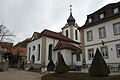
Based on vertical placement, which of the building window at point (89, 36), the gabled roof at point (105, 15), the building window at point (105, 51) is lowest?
the building window at point (105, 51)

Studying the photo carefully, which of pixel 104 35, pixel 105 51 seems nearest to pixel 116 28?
pixel 104 35

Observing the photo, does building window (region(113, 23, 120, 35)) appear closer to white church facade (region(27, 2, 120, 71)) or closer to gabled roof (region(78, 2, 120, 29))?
white church facade (region(27, 2, 120, 71))

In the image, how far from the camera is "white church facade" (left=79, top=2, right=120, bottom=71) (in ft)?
65.6

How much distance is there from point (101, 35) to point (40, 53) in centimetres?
1537

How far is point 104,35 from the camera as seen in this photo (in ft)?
71.5

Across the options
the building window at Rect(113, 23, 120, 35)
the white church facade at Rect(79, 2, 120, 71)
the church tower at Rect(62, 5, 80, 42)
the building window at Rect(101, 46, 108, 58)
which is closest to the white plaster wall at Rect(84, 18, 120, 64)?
the white church facade at Rect(79, 2, 120, 71)

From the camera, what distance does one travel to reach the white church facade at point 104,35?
19984mm

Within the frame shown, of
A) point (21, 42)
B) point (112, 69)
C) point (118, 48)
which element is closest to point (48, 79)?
point (112, 69)

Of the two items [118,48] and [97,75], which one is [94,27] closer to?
[118,48]

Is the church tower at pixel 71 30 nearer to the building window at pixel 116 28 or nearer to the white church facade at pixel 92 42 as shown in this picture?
the white church facade at pixel 92 42

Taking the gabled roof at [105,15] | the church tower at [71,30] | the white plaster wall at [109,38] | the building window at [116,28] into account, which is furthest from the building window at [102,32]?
the church tower at [71,30]

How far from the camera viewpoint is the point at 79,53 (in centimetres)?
3008

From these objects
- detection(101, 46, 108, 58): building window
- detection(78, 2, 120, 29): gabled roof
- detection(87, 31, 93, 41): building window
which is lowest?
detection(101, 46, 108, 58): building window

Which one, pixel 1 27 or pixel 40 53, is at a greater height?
pixel 1 27
